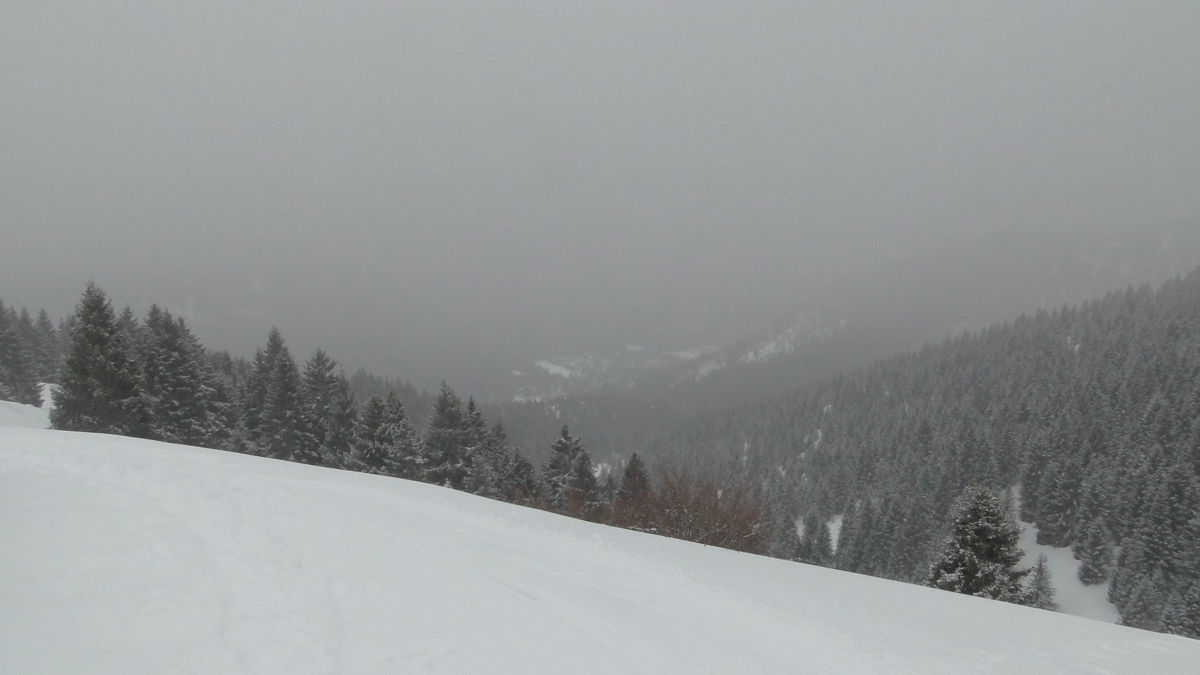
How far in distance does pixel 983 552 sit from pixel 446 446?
24064 mm

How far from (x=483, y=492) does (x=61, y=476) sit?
18280mm

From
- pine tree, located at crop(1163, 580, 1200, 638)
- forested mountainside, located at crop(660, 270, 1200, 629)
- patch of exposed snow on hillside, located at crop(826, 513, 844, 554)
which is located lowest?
patch of exposed snow on hillside, located at crop(826, 513, 844, 554)

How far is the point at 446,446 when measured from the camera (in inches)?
1017

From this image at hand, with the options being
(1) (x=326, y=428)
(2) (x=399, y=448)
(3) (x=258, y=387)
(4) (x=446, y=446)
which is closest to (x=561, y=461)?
(4) (x=446, y=446)

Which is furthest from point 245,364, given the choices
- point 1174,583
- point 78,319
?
point 1174,583

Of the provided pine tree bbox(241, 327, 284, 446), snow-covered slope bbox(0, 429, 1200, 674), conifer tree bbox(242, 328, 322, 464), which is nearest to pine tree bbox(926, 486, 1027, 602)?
snow-covered slope bbox(0, 429, 1200, 674)

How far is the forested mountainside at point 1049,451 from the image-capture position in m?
45.4

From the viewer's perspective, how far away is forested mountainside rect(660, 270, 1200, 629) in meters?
→ 45.4

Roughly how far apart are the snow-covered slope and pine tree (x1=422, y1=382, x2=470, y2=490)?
17.0m

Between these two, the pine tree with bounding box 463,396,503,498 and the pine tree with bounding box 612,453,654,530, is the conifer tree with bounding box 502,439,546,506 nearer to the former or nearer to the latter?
the pine tree with bounding box 463,396,503,498

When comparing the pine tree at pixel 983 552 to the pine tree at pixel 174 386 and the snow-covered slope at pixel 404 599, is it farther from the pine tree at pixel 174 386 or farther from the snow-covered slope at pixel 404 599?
the pine tree at pixel 174 386

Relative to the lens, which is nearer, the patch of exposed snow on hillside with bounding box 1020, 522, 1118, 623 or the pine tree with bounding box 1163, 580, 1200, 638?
the pine tree with bounding box 1163, 580, 1200, 638

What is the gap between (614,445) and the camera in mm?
170750

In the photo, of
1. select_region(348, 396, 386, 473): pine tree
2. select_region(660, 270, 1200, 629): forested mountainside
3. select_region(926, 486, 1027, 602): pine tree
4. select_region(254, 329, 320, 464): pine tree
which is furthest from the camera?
select_region(660, 270, 1200, 629): forested mountainside
